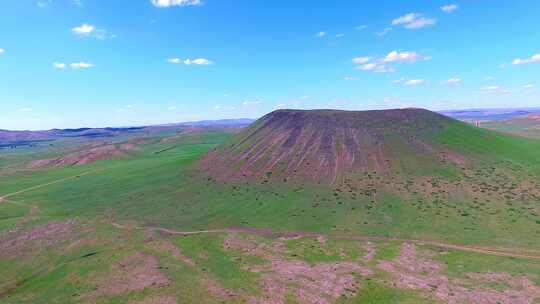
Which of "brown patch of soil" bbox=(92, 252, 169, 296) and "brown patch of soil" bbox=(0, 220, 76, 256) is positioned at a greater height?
"brown patch of soil" bbox=(0, 220, 76, 256)

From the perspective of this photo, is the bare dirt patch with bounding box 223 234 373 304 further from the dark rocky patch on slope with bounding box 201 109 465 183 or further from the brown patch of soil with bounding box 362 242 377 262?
the dark rocky patch on slope with bounding box 201 109 465 183

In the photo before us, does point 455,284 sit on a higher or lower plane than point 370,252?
higher

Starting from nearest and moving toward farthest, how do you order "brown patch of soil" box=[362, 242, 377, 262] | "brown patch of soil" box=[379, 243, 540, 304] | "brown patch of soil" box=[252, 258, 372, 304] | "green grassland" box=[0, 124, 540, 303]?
"brown patch of soil" box=[379, 243, 540, 304]
"brown patch of soil" box=[252, 258, 372, 304]
"green grassland" box=[0, 124, 540, 303]
"brown patch of soil" box=[362, 242, 377, 262]

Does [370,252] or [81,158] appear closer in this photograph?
[370,252]

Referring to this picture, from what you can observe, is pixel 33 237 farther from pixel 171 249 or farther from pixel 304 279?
pixel 304 279

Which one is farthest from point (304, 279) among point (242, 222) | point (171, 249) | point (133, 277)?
point (242, 222)

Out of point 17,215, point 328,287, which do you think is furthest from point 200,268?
point 17,215

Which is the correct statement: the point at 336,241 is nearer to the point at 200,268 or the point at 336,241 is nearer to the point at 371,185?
the point at 200,268

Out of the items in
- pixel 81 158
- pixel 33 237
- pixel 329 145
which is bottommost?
pixel 33 237

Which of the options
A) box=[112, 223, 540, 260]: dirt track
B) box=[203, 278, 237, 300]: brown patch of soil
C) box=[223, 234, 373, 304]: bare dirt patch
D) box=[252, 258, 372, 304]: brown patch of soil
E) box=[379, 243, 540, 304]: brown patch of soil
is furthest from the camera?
box=[112, 223, 540, 260]: dirt track

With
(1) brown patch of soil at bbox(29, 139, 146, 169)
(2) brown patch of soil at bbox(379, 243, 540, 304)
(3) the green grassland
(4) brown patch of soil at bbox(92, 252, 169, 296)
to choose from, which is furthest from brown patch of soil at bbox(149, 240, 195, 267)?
(1) brown patch of soil at bbox(29, 139, 146, 169)
